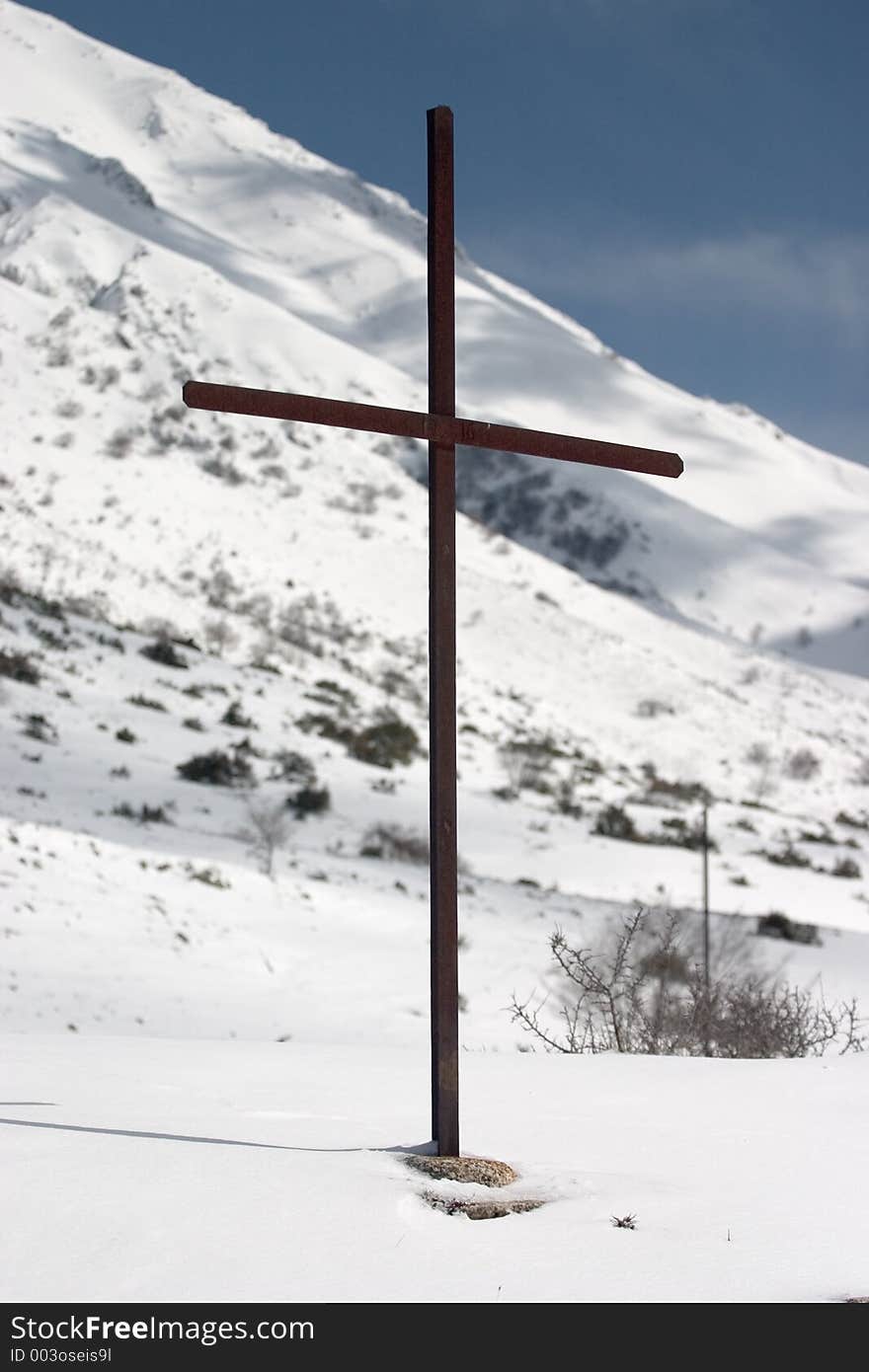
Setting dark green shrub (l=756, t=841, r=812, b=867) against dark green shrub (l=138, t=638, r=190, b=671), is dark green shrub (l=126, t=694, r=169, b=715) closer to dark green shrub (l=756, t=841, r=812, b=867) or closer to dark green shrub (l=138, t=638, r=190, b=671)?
dark green shrub (l=138, t=638, r=190, b=671)

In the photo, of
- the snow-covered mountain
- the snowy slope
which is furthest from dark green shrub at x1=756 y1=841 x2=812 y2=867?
the snowy slope

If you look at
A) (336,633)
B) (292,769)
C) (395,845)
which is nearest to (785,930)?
(395,845)

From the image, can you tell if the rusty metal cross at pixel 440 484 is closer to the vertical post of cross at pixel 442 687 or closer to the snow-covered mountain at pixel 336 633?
the vertical post of cross at pixel 442 687

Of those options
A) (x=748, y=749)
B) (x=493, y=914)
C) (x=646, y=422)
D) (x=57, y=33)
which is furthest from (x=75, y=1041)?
(x=57, y=33)

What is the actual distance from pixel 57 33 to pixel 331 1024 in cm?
10764

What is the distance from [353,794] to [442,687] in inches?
586

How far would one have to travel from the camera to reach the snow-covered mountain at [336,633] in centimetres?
1266

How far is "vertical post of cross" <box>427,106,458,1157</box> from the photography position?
12.2ft

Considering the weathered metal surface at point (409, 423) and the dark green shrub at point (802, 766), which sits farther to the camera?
the dark green shrub at point (802, 766)

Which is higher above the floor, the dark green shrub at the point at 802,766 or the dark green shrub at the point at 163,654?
the dark green shrub at the point at 163,654

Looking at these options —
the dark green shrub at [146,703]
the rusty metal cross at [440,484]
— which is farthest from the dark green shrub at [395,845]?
the rusty metal cross at [440,484]

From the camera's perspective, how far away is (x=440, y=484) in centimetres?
396

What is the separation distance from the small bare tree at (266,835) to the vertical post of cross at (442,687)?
10.00 m
